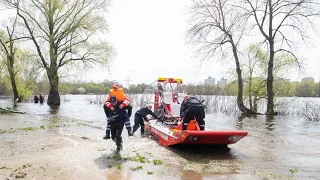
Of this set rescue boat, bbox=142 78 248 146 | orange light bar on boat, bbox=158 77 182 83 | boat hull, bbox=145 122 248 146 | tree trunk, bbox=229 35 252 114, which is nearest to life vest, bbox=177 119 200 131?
rescue boat, bbox=142 78 248 146

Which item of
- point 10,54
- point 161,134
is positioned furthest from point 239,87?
point 10,54

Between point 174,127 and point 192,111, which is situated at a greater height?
point 192,111

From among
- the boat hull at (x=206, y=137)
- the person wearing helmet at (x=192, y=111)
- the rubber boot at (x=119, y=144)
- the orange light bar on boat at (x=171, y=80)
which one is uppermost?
the orange light bar on boat at (x=171, y=80)

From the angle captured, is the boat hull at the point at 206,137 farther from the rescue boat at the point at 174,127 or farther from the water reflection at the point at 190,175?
the water reflection at the point at 190,175

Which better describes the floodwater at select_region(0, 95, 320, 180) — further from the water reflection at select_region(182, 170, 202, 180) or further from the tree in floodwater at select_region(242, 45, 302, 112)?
the tree in floodwater at select_region(242, 45, 302, 112)

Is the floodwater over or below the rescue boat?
below

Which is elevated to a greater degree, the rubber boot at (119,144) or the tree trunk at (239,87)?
the tree trunk at (239,87)

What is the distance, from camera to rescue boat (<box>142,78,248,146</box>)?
28.6ft

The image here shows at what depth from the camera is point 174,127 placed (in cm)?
1191

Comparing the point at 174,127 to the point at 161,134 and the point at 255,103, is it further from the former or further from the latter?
the point at 255,103

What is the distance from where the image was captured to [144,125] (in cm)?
1331

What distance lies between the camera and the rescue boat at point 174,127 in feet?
28.6

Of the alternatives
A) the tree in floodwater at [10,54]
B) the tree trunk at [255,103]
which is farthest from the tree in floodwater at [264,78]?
the tree in floodwater at [10,54]

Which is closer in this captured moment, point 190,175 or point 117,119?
point 190,175
